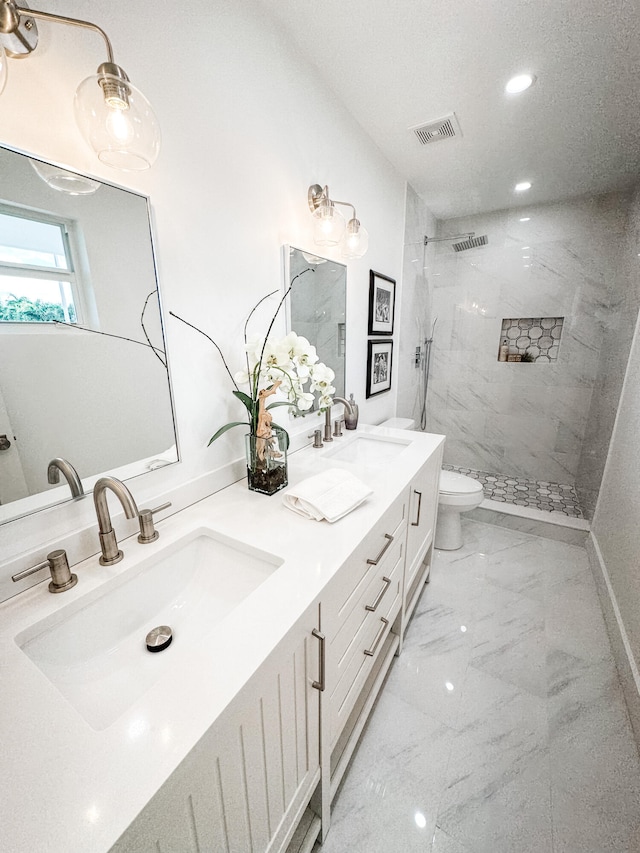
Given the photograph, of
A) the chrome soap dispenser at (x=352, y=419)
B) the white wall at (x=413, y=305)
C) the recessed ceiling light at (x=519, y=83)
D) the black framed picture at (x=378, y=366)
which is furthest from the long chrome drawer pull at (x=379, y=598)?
the recessed ceiling light at (x=519, y=83)

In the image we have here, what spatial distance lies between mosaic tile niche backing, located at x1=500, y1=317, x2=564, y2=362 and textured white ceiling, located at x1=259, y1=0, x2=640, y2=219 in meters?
1.05

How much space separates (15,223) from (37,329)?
8.3 inches

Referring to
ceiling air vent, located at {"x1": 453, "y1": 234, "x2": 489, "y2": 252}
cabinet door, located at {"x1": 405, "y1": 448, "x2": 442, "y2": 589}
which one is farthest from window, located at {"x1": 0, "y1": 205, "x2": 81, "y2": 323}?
ceiling air vent, located at {"x1": 453, "y1": 234, "x2": 489, "y2": 252}

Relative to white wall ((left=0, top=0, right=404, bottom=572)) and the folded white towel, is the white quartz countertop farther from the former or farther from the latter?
white wall ((left=0, top=0, right=404, bottom=572))

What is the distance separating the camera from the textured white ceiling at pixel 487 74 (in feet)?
3.85

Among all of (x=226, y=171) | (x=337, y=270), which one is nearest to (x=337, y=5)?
(x=226, y=171)

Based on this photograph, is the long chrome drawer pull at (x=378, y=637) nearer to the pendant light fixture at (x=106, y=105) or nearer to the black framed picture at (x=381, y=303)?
the pendant light fixture at (x=106, y=105)

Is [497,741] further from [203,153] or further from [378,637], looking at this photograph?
[203,153]

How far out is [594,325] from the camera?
107 inches

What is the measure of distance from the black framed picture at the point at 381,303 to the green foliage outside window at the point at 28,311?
1.68m

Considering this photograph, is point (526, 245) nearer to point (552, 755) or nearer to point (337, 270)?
point (337, 270)

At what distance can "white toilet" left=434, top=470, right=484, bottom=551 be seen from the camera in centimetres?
215

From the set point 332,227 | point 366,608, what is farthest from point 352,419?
point 366,608

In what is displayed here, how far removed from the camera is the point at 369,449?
1.74 meters
